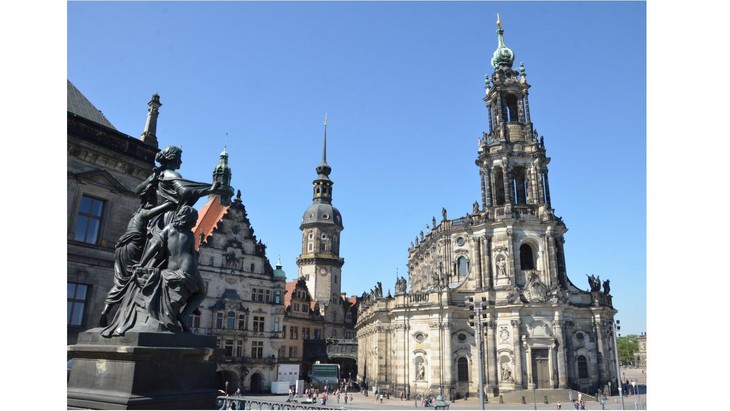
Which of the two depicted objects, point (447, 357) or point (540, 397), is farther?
point (447, 357)

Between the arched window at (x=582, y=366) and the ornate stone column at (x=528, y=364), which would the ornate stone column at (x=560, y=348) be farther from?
the arched window at (x=582, y=366)

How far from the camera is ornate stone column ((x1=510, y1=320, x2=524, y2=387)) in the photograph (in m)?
41.1

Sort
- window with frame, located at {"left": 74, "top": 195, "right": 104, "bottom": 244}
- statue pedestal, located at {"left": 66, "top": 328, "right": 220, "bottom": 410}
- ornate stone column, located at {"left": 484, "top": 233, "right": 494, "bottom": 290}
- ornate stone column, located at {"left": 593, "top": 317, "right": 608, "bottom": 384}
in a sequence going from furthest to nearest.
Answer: ornate stone column, located at {"left": 484, "top": 233, "right": 494, "bottom": 290} < ornate stone column, located at {"left": 593, "top": 317, "right": 608, "bottom": 384} < window with frame, located at {"left": 74, "top": 195, "right": 104, "bottom": 244} < statue pedestal, located at {"left": 66, "top": 328, "right": 220, "bottom": 410}

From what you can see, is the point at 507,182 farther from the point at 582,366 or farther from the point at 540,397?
the point at 540,397

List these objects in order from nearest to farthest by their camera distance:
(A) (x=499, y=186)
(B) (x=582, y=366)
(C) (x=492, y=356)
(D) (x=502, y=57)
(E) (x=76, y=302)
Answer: (E) (x=76, y=302)
(C) (x=492, y=356)
(B) (x=582, y=366)
(A) (x=499, y=186)
(D) (x=502, y=57)

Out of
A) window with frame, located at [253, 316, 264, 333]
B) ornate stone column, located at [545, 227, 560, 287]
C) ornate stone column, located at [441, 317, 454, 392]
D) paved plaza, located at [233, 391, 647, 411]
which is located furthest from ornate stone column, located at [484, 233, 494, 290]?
window with frame, located at [253, 316, 264, 333]

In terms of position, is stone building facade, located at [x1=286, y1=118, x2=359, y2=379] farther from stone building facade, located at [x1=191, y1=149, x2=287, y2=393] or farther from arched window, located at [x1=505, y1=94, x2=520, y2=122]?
arched window, located at [x1=505, y1=94, x2=520, y2=122]

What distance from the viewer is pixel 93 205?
61.4ft

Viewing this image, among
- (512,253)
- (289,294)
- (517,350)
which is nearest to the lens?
(517,350)

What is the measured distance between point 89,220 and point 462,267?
130 feet

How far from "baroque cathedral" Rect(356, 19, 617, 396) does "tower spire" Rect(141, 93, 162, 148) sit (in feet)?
83.8

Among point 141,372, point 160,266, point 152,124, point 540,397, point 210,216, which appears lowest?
point 540,397

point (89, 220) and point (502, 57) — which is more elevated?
point (502, 57)

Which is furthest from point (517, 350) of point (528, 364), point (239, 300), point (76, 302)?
point (76, 302)
